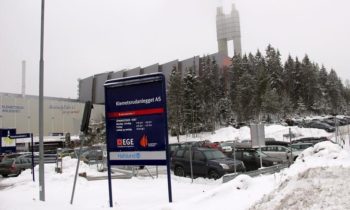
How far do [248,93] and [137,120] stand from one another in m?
67.2

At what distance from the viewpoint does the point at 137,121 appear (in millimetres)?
11547

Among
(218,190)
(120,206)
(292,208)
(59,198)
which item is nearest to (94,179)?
(59,198)

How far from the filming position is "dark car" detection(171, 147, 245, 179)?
60.9 ft

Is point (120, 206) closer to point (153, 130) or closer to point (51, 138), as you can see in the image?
point (153, 130)

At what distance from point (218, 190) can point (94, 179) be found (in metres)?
11.3

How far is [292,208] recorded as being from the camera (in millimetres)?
7094

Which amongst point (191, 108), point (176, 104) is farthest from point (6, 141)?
point (191, 108)

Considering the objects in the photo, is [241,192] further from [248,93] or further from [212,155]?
[248,93]

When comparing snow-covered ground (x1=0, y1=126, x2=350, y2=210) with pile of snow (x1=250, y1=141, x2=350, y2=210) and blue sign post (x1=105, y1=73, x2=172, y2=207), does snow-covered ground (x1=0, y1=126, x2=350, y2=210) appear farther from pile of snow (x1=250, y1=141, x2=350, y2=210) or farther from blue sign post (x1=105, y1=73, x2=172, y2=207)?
blue sign post (x1=105, y1=73, x2=172, y2=207)

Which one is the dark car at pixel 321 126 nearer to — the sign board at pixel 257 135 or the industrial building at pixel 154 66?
the sign board at pixel 257 135

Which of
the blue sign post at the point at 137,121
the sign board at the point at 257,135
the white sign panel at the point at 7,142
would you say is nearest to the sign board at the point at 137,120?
the blue sign post at the point at 137,121

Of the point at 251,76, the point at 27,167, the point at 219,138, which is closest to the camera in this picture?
the point at 27,167

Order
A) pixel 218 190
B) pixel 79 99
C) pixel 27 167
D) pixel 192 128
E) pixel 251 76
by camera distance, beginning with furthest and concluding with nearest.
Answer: pixel 79 99, pixel 251 76, pixel 192 128, pixel 27 167, pixel 218 190

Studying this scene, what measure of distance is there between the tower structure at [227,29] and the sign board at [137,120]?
4177 inches
